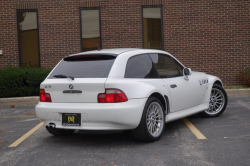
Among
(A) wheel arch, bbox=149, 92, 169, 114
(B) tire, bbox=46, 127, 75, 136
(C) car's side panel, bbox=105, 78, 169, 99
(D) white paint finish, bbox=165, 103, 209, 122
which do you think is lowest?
(B) tire, bbox=46, 127, 75, 136

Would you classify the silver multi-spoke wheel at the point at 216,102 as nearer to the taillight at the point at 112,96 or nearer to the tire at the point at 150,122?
the tire at the point at 150,122

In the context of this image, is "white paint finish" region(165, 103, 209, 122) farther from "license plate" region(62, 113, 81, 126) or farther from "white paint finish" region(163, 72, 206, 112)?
"license plate" region(62, 113, 81, 126)

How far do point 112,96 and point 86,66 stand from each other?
75 centimetres

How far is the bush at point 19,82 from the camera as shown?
37.2ft

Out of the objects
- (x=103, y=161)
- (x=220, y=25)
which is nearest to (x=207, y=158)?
(x=103, y=161)

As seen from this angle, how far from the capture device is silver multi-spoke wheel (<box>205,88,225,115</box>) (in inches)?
315

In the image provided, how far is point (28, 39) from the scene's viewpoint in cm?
1372

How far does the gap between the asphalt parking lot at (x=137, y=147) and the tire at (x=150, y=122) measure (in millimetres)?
114

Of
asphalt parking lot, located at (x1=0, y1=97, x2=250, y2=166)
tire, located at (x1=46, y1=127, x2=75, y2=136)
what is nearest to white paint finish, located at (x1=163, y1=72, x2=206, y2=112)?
asphalt parking lot, located at (x1=0, y1=97, x2=250, y2=166)

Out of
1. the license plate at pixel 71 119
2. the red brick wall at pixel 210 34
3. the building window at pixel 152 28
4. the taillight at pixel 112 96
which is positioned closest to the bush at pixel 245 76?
the red brick wall at pixel 210 34

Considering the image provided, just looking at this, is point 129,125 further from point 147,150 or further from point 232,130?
point 232,130

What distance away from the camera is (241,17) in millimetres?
13609

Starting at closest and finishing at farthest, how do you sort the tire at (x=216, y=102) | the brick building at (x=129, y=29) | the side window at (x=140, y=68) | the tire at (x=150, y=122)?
the tire at (x=150, y=122)
the side window at (x=140, y=68)
the tire at (x=216, y=102)
the brick building at (x=129, y=29)

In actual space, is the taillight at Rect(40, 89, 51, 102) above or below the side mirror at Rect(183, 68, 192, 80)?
below
